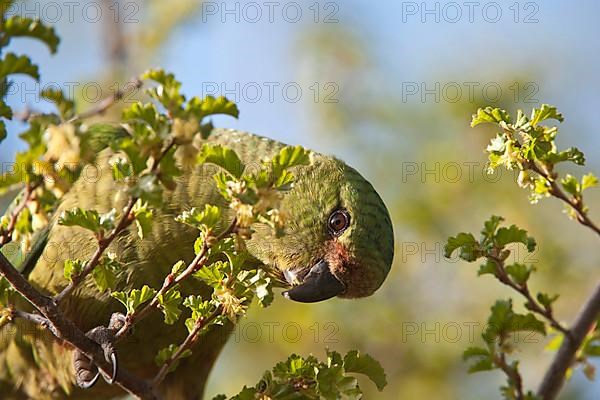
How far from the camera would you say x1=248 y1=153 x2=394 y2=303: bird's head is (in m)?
3.08

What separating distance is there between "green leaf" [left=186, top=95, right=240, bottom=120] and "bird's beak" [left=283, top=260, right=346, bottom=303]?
4.67 feet

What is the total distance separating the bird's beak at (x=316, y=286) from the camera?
303 centimetres

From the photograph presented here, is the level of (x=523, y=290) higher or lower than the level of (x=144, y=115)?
higher

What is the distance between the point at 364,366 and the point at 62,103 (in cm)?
112

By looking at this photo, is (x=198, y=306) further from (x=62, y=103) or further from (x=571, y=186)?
(x=571, y=186)

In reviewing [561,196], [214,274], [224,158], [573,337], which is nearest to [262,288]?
[214,274]

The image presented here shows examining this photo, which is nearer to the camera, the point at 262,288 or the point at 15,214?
the point at 15,214

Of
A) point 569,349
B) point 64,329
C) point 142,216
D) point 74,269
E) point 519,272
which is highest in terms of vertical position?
point 519,272

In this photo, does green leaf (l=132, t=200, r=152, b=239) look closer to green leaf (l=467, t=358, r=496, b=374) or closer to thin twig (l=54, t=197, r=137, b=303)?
thin twig (l=54, t=197, r=137, b=303)

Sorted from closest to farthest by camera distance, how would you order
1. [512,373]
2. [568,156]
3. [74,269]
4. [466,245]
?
1. [74,269]
2. [568,156]
3. [466,245]
4. [512,373]

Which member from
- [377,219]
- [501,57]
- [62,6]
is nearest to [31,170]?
[377,219]

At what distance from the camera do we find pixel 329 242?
3.12 m

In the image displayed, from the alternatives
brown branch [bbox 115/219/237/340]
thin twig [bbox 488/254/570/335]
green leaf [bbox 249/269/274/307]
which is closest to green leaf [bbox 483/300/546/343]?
thin twig [bbox 488/254/570/335]

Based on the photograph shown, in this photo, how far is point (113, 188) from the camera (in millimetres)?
3186
